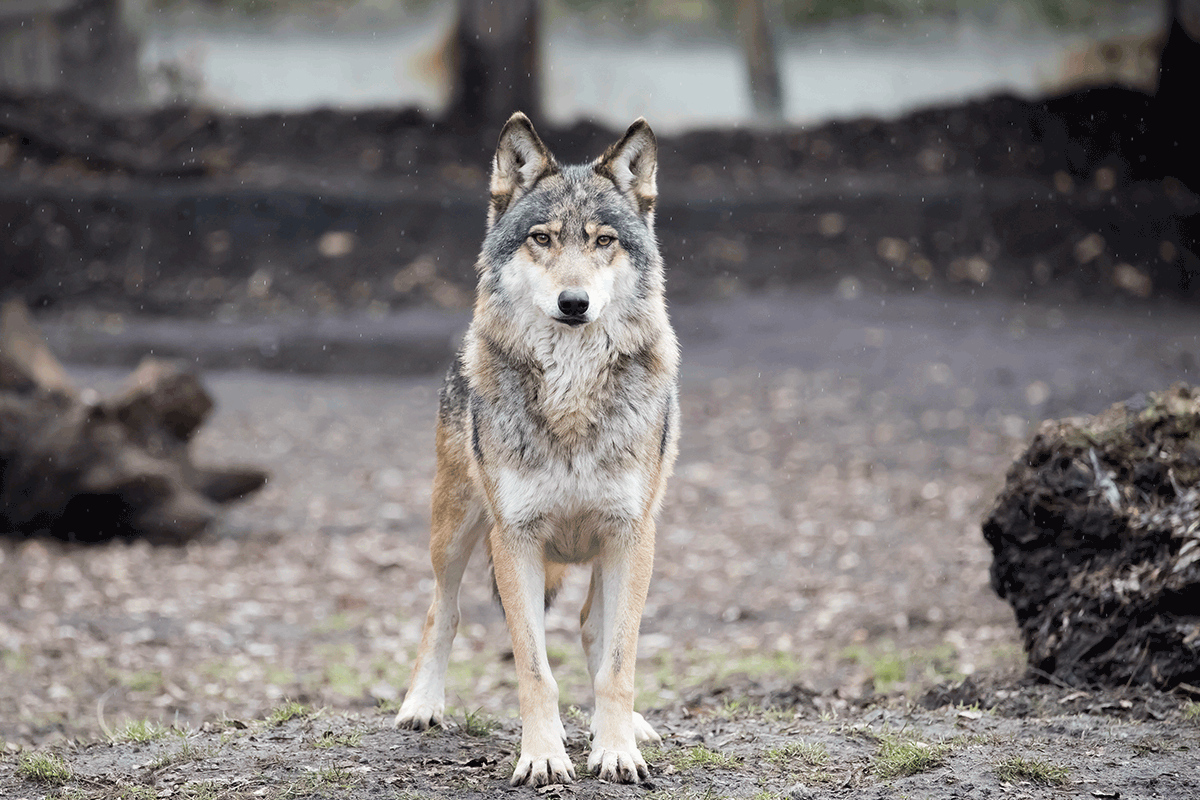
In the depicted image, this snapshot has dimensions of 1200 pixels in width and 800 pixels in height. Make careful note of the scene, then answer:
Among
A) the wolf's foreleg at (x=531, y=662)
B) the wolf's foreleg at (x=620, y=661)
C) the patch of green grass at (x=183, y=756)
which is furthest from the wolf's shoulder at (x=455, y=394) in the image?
the patch of green grass at (x=183, y=756)

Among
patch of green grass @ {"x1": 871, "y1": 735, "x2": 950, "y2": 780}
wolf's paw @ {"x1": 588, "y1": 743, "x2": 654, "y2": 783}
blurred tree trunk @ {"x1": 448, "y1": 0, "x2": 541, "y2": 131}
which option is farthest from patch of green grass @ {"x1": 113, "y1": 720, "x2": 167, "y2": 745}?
blurred tree trunk @ {"x1": 448, "y1": 0, "x2": 541, "y2": 131}

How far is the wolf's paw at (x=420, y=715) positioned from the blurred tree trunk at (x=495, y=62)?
1424 centimetres

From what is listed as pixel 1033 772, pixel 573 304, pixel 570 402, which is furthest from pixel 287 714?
pixel 1033 772

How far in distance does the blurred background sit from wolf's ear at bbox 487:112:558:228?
3.00 metres

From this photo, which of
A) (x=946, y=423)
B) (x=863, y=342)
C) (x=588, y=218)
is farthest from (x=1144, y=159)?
(x=588, y=218)

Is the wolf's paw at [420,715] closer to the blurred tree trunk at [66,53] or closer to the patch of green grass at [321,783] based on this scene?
the patch of green grass at [321,783]

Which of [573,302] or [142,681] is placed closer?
[573,302]

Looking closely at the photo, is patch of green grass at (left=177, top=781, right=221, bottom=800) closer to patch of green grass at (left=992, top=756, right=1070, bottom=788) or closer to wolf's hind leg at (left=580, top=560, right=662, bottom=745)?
wolf's hind leg at (left=580, top=560, right=662, bottom=745)

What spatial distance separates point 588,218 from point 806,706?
271cm

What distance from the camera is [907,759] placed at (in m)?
3.88

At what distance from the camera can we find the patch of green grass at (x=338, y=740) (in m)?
4.14

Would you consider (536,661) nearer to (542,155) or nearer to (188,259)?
(542,155)

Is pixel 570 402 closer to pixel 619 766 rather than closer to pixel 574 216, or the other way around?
pixel 574 216

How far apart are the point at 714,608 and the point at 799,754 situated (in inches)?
143
